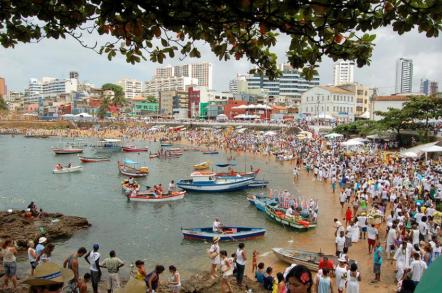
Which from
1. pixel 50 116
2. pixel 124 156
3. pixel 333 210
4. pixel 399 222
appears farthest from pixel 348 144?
pixel 50 116

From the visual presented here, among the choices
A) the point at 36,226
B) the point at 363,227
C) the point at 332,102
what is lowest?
the point at 36,226

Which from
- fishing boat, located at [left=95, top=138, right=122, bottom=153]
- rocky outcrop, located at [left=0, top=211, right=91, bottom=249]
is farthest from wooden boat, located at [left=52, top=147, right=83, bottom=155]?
rocky outcrop, located at [left=0, top=211, right=91, bottom=249]

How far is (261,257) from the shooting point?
1619 cm

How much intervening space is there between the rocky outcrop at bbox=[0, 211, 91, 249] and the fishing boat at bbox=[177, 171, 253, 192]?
1048 centimetres

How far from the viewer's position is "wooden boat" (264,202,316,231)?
1952 cm

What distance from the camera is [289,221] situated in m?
20.0

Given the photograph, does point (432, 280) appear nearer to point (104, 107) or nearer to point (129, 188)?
point (129, 188)

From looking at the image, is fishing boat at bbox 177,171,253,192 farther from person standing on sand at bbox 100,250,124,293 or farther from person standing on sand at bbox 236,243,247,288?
person standing on sand at bbox 100,250,124,293

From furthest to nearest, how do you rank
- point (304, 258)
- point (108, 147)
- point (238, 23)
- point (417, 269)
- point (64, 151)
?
point (108, 147) → point (64, 151) → point (304, 258) → point (417, 269) → point (238, 23)

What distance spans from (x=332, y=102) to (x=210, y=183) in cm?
5688

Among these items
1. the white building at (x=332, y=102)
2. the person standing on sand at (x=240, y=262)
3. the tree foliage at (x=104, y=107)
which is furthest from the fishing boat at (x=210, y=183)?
the tree foliage at (x=104, y=107)

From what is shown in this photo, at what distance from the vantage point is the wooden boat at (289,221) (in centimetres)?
1952

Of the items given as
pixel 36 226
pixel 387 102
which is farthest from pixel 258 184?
pixel 387 102

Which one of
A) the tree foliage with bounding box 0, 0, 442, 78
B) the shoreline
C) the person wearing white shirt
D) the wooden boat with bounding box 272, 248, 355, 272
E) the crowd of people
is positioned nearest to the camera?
the tree foliage with bounding box 0, 0, 442, 78
